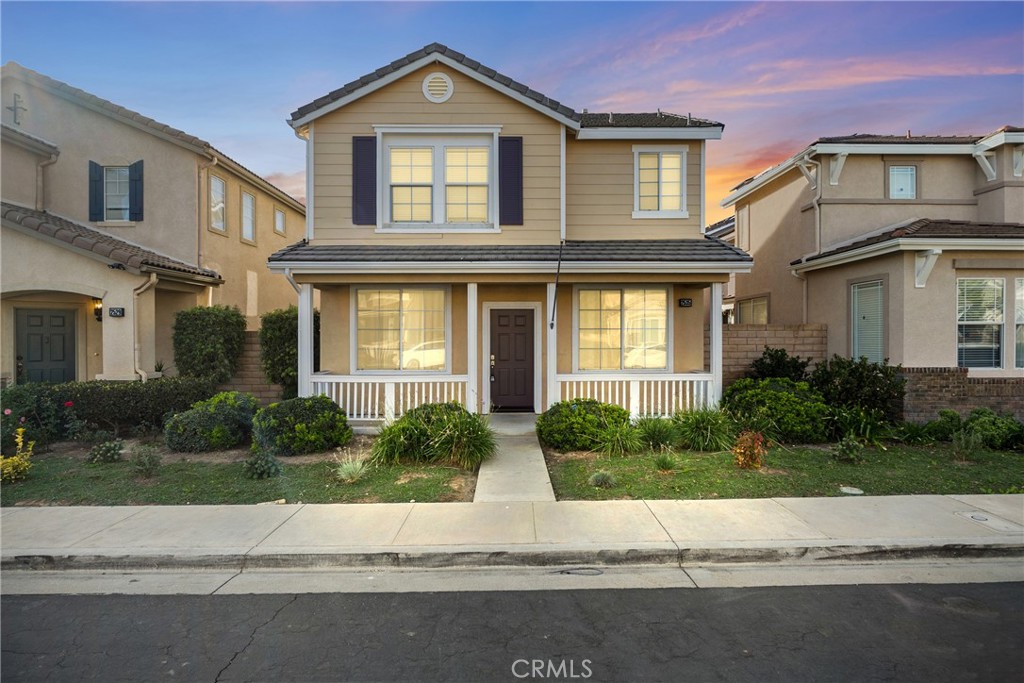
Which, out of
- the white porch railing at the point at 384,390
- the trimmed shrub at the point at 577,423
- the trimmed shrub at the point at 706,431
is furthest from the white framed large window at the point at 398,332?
the trimmed shrub at the point at 706,431

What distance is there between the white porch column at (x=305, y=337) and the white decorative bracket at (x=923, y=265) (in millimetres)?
11995

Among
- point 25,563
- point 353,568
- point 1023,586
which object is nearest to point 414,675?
point 353,568

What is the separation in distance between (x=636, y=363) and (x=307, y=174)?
7.90 m

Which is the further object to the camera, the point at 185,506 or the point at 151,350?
the point at 151,350

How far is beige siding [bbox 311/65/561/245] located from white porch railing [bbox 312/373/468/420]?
2829 mm

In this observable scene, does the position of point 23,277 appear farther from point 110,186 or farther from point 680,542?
point 680,542

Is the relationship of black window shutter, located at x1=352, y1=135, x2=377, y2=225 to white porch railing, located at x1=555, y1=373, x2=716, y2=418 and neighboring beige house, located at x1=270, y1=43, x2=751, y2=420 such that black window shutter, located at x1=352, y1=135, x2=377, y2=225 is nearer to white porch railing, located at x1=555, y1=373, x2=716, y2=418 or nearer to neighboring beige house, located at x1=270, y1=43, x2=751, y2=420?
neighboring beige house, located at x1=270, y1=43, x2=751, y2=420

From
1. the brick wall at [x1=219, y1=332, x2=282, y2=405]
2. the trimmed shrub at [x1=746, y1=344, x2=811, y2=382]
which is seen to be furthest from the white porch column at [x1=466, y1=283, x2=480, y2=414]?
the trimmed shrub at [x1=746, y1=344, x2=811, y2=382]

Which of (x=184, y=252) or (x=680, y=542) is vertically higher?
(x=184, y=252)

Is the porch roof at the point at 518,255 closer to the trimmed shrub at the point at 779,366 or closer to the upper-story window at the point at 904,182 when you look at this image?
the trimmed shrub at the point at 779,366

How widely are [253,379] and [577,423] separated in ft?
26.4

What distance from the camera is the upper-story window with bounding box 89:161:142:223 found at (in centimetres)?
1359

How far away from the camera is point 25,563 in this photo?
492 centimetres

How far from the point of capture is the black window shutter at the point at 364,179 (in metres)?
10.9
